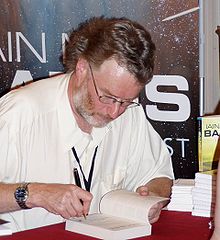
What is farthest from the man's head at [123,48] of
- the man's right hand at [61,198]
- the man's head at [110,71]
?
the man's right hand at [61,198]

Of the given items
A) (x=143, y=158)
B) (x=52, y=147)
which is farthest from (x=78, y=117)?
(x=143, y=158)

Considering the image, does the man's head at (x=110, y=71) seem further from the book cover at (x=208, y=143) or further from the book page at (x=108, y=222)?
the book page at (x=108, y=222)

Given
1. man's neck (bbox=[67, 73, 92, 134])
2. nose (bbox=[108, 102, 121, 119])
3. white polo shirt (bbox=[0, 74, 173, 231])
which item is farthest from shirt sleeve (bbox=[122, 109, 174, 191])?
nose (bbox=[108, 102, 121, 119])

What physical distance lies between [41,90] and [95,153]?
1.12 feet

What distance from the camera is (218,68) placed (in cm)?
384

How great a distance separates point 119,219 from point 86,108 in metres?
0.52

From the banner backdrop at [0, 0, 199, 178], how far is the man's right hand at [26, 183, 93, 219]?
55.8 inches

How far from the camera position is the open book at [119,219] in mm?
2185

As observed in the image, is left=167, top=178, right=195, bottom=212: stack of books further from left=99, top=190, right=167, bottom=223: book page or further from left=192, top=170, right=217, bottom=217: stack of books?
left=99, top=190, right=167, bottom=223: book page

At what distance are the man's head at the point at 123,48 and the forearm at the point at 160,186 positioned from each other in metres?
0.47

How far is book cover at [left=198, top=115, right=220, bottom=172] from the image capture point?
2.68 metres

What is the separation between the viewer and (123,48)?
2582 millimetres

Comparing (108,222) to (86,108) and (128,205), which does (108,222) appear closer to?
(128,205)

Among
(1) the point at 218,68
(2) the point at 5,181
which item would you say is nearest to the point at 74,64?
(2) the point at 5,181
